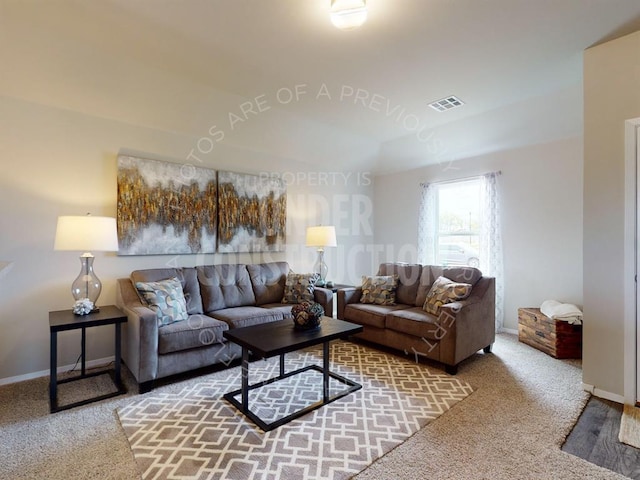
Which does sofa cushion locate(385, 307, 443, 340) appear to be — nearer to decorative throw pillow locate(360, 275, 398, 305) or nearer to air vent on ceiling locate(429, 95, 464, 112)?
decorative throw pillow locate(360, 275, 398, 305)

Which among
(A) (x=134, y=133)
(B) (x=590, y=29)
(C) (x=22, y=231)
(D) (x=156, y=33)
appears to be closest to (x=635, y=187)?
→ (B) (x=590, y=29)

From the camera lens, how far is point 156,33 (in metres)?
2.47

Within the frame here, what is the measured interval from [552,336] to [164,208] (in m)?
4.40

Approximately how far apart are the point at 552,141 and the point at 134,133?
4801 millimetres

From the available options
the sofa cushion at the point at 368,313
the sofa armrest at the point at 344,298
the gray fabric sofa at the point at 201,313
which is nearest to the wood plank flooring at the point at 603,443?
the sofa cushion at the point at 368,313

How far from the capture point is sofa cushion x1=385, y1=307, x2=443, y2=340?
3033mm

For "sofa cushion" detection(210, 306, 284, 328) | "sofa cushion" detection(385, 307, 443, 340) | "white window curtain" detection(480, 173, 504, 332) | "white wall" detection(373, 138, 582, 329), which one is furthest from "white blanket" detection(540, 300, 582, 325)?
"sofa cushion" detection(210, 306, 284, 328)

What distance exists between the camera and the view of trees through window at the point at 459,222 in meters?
4.73

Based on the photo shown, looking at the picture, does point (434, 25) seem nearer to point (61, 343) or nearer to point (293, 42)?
point (293, 42)

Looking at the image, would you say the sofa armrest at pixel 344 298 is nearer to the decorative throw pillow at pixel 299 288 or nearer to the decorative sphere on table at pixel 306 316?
the decorative throw pillow at pixel 299 288

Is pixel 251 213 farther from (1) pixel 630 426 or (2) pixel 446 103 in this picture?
(1) pixel 630 426

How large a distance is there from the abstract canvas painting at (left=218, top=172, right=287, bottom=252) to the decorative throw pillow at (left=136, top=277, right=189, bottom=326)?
3.28 ft

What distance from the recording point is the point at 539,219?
4051 millimetres

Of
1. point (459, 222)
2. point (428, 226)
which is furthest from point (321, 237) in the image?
point (459, 222)
